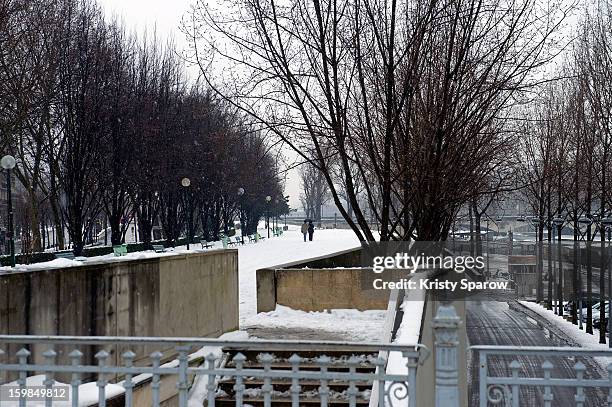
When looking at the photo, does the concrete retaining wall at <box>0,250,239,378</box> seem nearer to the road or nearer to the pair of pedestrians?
the road

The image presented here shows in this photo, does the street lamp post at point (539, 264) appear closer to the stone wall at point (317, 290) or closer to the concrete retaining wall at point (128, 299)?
the stone wall at point (317, 290)

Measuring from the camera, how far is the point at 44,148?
28891 mm

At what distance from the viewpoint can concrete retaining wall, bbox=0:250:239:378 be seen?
830 cm

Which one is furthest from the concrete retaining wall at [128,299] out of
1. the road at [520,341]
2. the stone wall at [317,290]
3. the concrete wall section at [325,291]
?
the road at [520,341]

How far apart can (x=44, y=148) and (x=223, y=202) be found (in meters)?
21.8

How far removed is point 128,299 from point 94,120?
20.2m

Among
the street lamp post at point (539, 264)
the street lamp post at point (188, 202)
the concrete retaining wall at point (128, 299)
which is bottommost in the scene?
the street lamp post at point (539, 264)

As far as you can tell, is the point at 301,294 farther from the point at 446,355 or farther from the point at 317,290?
the point at 446,355

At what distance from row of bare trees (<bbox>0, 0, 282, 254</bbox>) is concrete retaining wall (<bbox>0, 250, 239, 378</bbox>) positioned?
7.28 metres

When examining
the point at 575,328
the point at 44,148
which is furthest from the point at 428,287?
the point at 44,148

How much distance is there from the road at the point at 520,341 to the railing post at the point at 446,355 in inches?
376

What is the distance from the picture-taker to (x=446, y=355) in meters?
4.34

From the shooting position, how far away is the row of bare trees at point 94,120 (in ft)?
76.4

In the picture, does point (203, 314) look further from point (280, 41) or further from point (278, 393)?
point (280, 41)
